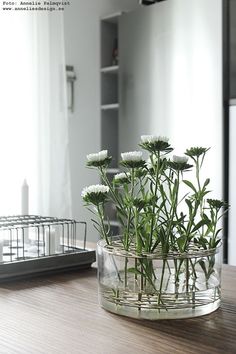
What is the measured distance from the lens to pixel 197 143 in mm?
2646

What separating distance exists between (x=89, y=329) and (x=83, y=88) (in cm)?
265

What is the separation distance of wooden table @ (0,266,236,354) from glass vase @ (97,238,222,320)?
0.02 meters

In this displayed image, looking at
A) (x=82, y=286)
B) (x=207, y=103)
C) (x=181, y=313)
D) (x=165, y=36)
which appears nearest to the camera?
(x=181, y=313)

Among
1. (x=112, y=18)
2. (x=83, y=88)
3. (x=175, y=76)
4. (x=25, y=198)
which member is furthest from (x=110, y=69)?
(x=25, y=198)

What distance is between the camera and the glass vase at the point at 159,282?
2.89ft

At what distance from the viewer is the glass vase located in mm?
882

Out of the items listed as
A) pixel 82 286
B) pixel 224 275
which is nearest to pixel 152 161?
pixel 82 286

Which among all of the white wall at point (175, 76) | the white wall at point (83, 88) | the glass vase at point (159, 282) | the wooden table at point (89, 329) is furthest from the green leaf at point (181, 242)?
the white wall at point (83, 88)

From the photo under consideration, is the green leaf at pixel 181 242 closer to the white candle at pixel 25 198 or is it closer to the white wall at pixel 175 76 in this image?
the white candle at pixel 25 198

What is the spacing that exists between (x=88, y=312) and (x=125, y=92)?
2294 mm

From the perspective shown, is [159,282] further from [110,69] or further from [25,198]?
[110,69]

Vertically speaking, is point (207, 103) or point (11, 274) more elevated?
point (207, 103)

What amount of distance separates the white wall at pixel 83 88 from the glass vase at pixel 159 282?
7.72ft

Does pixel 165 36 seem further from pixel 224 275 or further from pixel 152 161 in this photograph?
pixel 152 161
